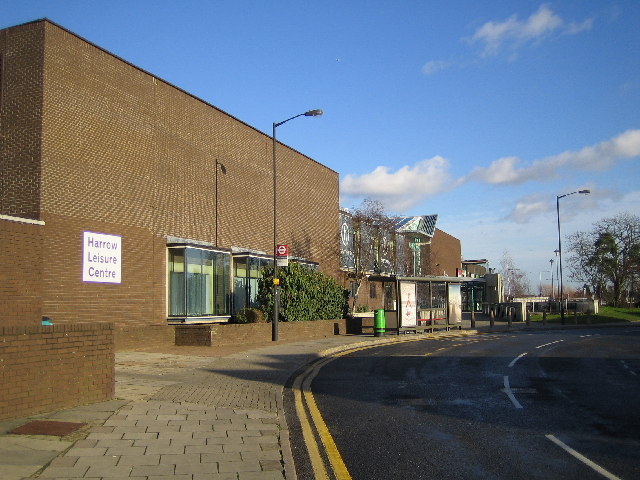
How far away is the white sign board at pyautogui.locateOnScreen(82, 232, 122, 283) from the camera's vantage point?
2055cm

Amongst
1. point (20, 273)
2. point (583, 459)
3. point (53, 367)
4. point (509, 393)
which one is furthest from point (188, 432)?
point (20, 273)

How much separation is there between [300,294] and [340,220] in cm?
1647

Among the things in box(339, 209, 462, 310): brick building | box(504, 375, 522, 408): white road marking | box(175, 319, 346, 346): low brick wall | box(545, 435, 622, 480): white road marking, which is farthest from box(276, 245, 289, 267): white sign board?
box(545, 435, 622, 480): white road marking

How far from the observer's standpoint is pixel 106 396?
10383mm

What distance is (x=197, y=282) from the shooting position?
26250 mm

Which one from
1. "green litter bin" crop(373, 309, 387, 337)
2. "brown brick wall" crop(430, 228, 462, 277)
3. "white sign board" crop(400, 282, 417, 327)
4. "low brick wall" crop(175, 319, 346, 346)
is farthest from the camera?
"brown brick wall" crop(430, 228, 462, 277)

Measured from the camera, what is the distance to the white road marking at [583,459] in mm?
6652

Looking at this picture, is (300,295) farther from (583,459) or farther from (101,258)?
(583,459)

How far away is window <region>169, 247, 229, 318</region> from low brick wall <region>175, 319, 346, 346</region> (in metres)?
2.18

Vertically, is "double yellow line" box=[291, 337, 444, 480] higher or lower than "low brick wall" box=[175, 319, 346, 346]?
lower

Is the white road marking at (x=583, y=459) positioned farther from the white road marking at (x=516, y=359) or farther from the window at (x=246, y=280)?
the window at (x=246, y=280)

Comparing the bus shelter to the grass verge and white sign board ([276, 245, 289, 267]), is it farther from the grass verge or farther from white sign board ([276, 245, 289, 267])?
the grass verge

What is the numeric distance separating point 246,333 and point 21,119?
11084 millimetres

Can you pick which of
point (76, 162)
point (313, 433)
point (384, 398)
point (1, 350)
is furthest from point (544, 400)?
A: point (76, 162)
